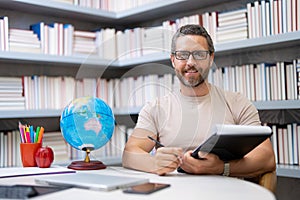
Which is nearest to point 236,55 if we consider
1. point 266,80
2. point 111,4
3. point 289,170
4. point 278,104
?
Result: point 266,80

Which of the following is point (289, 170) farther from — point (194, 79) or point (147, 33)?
→ point (147, 33)

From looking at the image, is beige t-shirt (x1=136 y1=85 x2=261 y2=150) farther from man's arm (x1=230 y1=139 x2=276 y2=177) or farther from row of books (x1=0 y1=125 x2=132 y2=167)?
row of books (x1=0 y1=125 x2=132 y2=167)

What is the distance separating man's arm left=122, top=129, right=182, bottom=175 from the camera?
144cm

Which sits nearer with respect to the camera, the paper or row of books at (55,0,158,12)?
the paper

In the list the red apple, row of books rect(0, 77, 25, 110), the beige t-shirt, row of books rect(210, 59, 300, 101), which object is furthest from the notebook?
row of books rect(0, 77, 25, 110)

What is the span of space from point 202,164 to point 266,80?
1124 mm

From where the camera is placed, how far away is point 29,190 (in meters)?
1.11

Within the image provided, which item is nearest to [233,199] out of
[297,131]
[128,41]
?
[128,41]

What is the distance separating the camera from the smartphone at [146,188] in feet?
3.62

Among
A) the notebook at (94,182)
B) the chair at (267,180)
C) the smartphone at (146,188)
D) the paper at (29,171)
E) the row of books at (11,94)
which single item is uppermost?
the row of books at (11,94)

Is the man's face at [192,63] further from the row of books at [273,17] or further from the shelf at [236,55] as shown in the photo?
the row of books at [273,17]

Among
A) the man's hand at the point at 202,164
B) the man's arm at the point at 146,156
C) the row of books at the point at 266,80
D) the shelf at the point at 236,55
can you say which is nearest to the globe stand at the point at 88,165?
the man's arm at the point at 146,156

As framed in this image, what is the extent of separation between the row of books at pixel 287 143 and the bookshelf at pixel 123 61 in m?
0.08

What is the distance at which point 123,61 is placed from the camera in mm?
2873
